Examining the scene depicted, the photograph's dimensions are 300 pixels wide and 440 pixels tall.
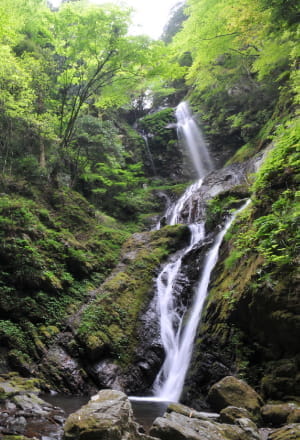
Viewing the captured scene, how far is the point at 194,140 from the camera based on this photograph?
21641 millimetres

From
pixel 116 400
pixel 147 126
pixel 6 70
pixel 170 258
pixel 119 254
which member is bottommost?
pixel 116 400

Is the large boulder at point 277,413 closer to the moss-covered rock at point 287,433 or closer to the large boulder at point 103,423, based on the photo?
the moss-covered rock at point 287,433

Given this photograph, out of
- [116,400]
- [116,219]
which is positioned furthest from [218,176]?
[116,400]

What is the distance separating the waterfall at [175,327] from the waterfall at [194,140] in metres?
9.85

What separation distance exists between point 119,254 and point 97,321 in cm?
419

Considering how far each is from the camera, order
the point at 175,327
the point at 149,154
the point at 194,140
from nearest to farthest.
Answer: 1. the point at 175,327
2. the point at 194,140
3. the point at 149,154

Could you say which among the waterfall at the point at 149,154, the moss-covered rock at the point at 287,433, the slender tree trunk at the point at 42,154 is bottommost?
the moss-covered rock at the point at 287,433

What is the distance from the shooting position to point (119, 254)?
12672 millimetres

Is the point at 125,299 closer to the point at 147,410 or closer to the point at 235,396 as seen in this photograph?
the point at 147,410

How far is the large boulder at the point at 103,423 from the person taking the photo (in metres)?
3.42

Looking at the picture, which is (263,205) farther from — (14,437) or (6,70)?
(6,70)

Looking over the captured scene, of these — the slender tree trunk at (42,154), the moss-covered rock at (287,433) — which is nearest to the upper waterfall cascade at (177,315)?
the moss-covered rock at (287,433)

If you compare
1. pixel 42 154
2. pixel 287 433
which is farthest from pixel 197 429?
pixel 42 154

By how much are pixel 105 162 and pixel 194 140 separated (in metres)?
8.55
